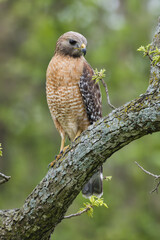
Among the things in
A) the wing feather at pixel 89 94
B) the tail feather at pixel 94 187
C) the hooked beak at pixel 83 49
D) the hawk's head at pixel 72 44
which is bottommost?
the tail feather at pixel 94 187

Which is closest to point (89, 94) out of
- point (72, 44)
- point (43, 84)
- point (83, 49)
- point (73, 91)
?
point (73, 91)

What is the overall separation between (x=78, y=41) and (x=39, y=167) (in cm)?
640

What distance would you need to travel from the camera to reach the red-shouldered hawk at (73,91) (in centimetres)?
529

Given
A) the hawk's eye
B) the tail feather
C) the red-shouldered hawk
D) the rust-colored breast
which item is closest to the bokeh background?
the tail feather

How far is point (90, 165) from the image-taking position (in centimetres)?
366

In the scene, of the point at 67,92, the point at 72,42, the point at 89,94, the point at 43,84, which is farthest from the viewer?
the point at 43,84

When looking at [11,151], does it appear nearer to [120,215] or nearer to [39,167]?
[39,167]

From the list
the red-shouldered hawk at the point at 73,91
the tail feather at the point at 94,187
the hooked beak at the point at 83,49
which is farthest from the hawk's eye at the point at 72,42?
the tail feather at the point at 94,187

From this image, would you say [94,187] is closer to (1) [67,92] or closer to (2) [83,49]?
(1) [67,92]

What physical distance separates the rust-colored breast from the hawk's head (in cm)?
9

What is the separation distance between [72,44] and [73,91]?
68cm

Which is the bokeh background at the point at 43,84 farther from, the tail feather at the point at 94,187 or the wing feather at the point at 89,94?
the wing feather at the point at 89,94

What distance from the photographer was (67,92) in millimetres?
5262

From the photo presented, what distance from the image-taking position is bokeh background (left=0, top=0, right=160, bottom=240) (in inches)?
405
